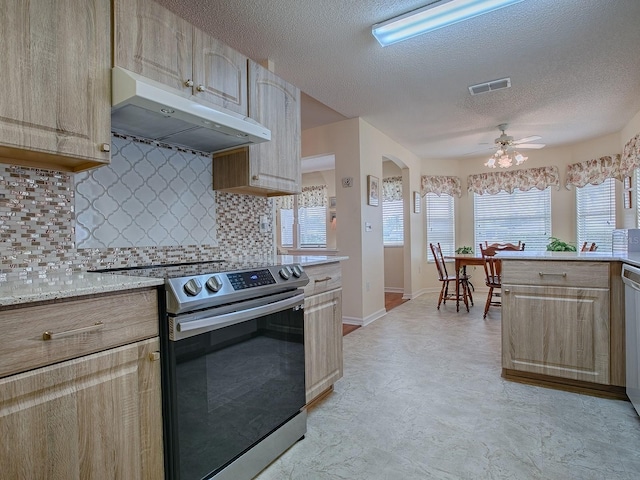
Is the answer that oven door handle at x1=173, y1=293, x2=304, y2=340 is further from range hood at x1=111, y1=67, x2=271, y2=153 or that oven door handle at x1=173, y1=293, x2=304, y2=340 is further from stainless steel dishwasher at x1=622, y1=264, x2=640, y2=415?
stainless steel dishwasher at x1=622, y1=264, x2=640, y2=415

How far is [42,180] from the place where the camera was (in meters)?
1.52

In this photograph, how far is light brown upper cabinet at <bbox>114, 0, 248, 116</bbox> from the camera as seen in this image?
1488 millimetres

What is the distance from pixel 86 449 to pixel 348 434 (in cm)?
125

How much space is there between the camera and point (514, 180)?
604cm

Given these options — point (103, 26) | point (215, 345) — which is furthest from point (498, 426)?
point (103, 26)

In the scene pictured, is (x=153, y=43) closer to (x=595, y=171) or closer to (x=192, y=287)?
(x=192, y=287)

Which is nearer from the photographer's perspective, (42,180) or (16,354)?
(16,354)

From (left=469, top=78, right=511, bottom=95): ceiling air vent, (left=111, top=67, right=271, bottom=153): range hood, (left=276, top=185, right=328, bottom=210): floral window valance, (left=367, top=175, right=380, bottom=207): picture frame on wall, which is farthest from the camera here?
(left=276, top=185, right=328, bottom=210): floral window valance

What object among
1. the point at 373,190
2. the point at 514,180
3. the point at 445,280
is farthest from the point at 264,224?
the point at 514,180

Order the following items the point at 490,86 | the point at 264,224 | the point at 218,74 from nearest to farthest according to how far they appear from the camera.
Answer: the point at 218,74, the point at 264,224, the point at 490,86

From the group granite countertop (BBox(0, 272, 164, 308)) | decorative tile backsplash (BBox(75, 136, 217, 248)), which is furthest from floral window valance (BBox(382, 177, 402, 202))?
granite countertop (BBox(0, 272, 164, 308))

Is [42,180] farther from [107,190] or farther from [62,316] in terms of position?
[62,316]

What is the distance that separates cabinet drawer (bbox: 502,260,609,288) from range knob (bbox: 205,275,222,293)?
206 cm

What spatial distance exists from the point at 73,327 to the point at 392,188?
19.9ft
